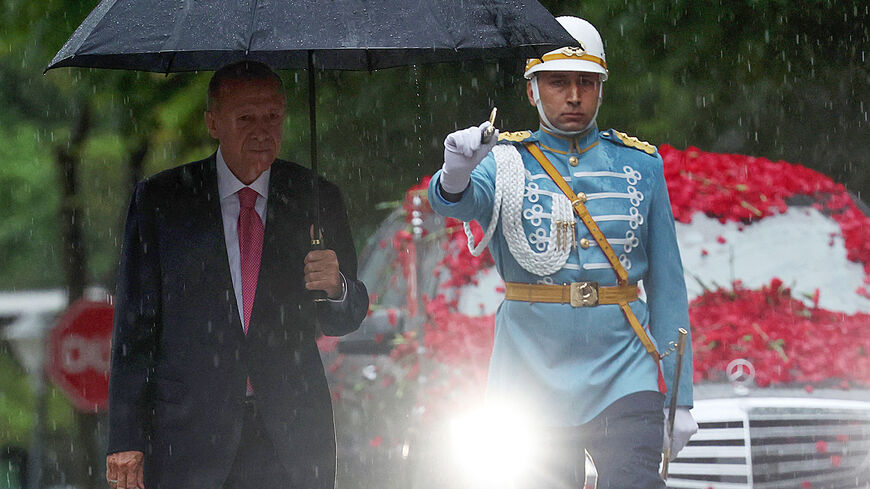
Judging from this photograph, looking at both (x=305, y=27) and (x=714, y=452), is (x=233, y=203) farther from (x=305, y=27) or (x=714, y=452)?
(x=714, y=452)

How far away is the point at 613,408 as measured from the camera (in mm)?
4898

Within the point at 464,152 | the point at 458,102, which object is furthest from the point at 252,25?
the point at 458,102

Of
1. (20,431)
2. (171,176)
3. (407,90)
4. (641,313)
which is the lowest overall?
(20,431)

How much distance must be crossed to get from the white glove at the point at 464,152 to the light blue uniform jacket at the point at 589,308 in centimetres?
21

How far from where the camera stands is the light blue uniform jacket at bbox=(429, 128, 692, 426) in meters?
4.95

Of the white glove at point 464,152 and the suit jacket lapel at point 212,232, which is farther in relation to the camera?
the white glove at point 464,152

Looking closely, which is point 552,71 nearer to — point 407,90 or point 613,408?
point 613,408

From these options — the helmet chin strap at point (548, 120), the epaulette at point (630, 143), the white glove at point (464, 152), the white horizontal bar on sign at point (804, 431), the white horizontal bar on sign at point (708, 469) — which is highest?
the helmet chin strap at point (548, 120)

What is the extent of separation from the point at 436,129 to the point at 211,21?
5.67m

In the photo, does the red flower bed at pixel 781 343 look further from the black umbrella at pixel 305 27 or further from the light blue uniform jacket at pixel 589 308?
the black umbrella at pixel 305 27

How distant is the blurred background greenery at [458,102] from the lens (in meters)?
8.77

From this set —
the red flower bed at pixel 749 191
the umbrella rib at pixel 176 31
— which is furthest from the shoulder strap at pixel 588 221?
the red flower bed at pixel 749 191

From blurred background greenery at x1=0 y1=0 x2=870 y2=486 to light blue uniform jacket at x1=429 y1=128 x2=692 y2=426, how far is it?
3.64 metres

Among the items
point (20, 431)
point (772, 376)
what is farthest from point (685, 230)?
point (20, 431)
